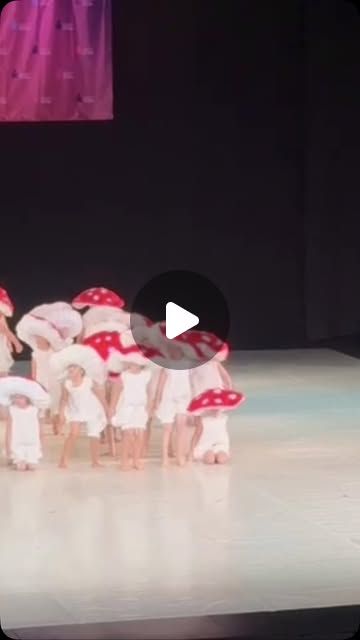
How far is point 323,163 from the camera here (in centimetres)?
1068

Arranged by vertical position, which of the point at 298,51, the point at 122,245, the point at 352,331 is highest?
the point at 298,51

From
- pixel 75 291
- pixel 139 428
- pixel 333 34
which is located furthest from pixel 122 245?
pixel 139 428

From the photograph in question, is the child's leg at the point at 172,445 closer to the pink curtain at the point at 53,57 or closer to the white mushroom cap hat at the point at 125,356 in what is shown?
the white mushroom cap hat at the point at 125,356

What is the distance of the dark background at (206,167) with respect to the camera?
10133mm

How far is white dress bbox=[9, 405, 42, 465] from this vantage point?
5.85m

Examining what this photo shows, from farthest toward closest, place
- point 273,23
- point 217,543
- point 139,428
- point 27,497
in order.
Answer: point 273,23
point 139,428
point 27,497
point 217,543

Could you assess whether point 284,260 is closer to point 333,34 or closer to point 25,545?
point 333,34

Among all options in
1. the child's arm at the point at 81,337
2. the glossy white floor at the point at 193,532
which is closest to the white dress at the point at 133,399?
the glossy white floor at the point at 193,532


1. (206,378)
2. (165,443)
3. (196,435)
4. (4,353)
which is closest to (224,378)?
(206,378)

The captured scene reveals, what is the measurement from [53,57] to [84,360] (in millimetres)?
3558

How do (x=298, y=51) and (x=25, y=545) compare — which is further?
(x=298, y=51)

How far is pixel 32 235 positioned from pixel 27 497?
502 centimetres

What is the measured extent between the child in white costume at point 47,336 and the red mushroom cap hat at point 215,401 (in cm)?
93

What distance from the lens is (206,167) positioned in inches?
409
